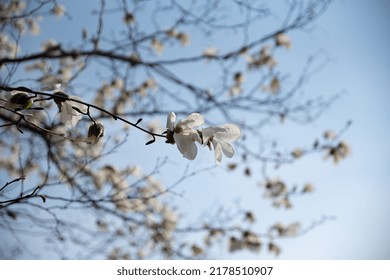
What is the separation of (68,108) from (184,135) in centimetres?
24

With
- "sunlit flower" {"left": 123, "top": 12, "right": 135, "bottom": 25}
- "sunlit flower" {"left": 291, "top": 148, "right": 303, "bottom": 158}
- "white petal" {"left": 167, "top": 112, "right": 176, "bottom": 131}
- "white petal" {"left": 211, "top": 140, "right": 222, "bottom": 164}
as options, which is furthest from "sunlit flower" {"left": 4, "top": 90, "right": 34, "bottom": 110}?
"sunlit flower" {"left": 291, "top": 148, "right": 303, "bottom": 158}

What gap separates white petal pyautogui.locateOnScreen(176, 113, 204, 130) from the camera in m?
0.69

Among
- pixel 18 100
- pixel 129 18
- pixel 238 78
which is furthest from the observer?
pixel 238 78

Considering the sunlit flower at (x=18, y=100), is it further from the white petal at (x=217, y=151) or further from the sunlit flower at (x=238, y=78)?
the sunlit flower at (x=238, y=78)

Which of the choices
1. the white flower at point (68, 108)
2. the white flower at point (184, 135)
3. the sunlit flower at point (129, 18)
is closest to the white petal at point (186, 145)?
the white flower at point (184, 135)

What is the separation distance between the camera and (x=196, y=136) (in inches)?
26.5

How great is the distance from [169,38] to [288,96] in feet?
3.09

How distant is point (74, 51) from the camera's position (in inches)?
79.7

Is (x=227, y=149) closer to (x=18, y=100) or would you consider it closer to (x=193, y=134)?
(x=193, y=134)

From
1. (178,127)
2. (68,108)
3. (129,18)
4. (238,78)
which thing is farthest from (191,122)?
(238,78)

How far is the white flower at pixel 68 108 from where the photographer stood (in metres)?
0.66

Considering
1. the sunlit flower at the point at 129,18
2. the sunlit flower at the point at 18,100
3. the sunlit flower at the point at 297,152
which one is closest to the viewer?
the sunlit flower at the point at 18,100

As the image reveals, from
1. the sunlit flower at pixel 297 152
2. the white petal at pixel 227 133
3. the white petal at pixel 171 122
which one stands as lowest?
the white petal at pixel 227 133
